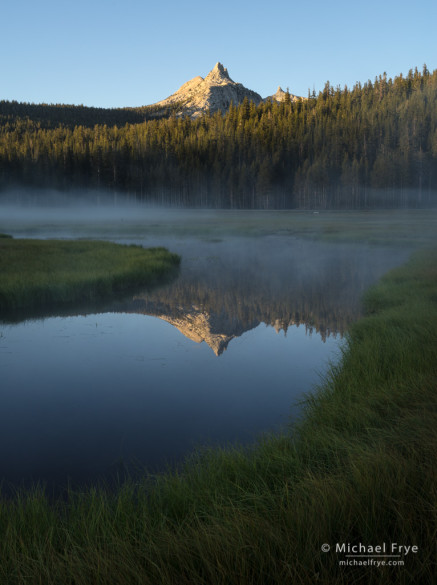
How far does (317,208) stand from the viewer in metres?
117

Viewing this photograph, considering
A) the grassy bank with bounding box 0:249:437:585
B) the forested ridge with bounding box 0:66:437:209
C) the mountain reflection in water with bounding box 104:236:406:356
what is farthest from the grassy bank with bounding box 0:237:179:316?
the forested ridge with bounding box 0:66:437:209

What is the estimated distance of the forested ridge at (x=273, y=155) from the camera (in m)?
114

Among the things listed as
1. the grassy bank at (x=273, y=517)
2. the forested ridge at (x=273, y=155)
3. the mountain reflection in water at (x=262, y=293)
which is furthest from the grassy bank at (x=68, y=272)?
the forested ridge at (x=273, y=155)

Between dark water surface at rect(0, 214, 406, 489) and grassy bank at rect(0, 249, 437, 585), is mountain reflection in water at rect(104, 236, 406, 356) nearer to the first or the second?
dark water surface at rect(0, 214, 406, 489)

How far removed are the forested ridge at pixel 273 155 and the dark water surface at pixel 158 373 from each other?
101 m

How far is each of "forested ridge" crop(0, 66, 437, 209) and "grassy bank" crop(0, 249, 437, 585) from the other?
4512 inches

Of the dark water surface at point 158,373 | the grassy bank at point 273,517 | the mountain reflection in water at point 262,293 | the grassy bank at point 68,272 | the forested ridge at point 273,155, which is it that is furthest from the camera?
the forested ridge at point 273,155

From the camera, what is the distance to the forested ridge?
11438 cm

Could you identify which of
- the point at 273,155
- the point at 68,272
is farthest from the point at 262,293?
the point at 273,155

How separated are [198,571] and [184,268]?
980 inches

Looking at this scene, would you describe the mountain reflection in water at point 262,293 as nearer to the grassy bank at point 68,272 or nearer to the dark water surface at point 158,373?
the dark water surface at point 158,373

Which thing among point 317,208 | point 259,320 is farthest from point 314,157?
point 259,320

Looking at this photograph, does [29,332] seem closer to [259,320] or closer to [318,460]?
[259,320]

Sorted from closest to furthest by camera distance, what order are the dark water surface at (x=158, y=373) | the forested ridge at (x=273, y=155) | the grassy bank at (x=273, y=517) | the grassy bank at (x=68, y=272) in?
the grassy bank at (x=273, y=517) → the dark water surface at (x=158, y=373) → the grassy bank at (x=68, y=272) → the forested ridge at (x=273, y=155)
